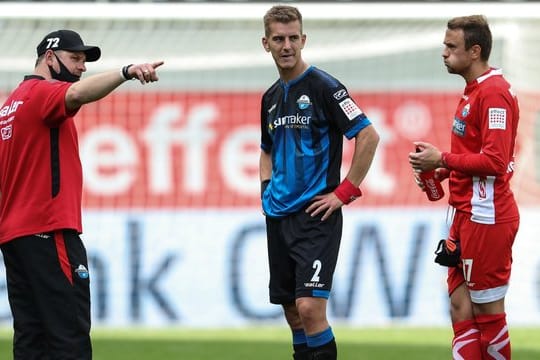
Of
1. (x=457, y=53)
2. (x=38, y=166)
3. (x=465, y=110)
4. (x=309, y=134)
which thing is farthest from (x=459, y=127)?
(x=38, y=166)

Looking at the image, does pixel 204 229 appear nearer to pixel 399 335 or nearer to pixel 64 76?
pixel 399 335

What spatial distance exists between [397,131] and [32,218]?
6.18m

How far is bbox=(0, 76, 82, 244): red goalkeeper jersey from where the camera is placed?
20.8ft

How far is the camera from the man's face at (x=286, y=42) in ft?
22.0

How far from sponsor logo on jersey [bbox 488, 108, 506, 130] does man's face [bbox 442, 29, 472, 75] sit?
36cm

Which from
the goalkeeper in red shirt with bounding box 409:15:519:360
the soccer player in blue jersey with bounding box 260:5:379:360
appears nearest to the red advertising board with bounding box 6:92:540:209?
the soccer player in blue jersey with bounding box 260:5:379:360

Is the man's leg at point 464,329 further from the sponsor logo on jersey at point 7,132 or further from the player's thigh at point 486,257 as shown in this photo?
the sponsor logo on jersey at point 7,132

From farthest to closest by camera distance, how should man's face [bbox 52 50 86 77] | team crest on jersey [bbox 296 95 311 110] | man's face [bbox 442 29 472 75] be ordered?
team crest on jersey [bbox 296 95 311 110]
man's face [bbox 442 29 472 75]
man's face [bbox 52 50 86 77]

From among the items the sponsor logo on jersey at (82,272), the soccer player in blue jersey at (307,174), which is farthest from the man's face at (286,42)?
the sponsor logo on jersey at (82,272)

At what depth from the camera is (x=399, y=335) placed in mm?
10844

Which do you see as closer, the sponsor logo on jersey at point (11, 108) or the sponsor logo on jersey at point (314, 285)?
the sponsor logo on jersey at point (11, 108)

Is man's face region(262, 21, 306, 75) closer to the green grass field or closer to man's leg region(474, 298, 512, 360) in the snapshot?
man's leg region(474, 298, 512, 360)

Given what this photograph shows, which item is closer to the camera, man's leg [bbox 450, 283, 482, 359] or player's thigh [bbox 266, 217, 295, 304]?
man's leg [bbox 450, 283, 482, 359]

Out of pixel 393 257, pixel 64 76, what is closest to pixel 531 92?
pixel 393 257
